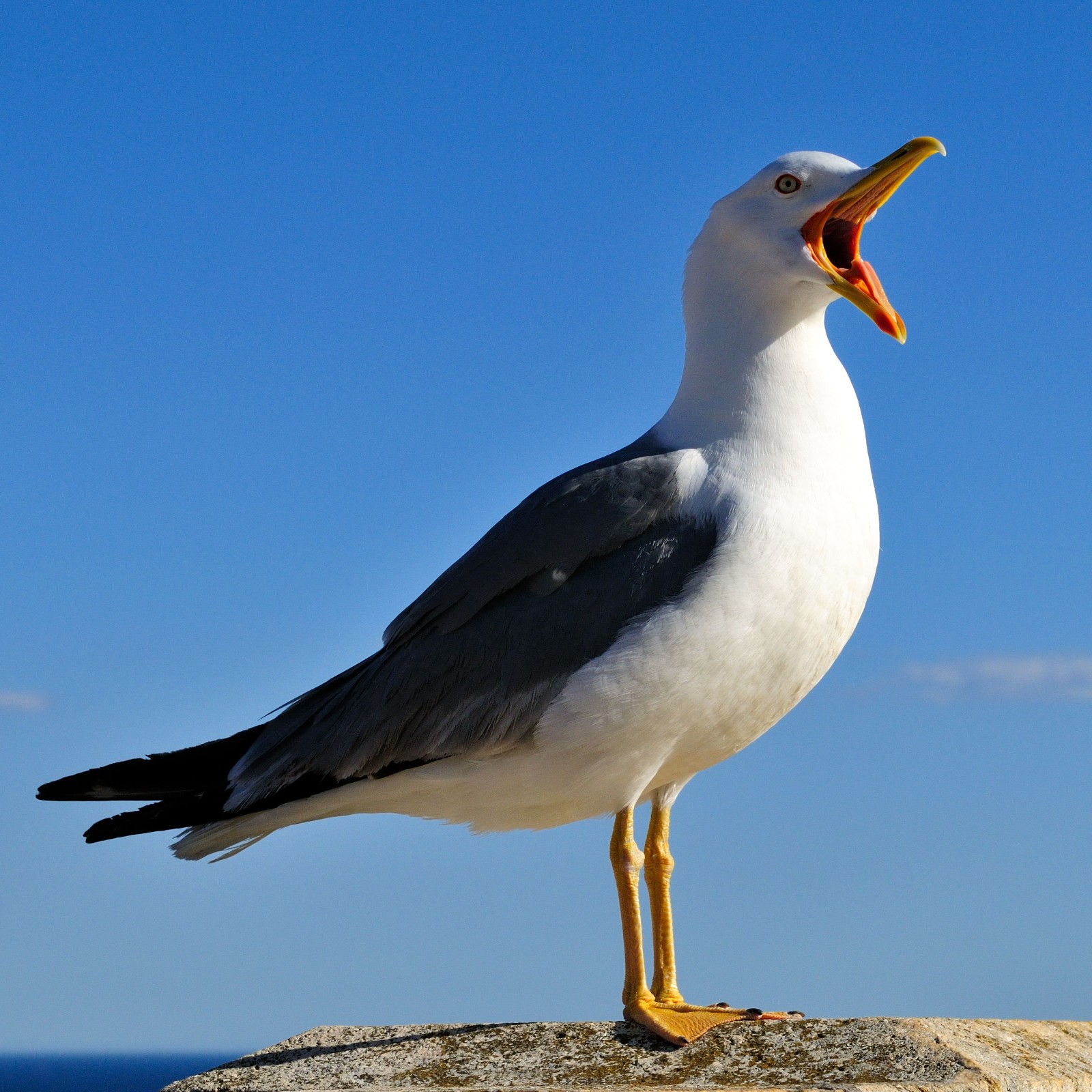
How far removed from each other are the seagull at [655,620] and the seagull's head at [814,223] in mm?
12

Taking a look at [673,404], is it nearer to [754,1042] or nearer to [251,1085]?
[754,1042]

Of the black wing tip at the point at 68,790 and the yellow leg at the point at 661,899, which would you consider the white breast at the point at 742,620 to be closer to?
the yellow leg at the point at 661,899

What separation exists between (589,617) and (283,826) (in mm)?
2259

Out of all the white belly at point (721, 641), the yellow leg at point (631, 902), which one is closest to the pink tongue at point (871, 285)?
the white belly at point (721, 641)

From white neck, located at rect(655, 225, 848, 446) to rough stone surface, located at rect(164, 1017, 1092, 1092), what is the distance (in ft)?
10.3

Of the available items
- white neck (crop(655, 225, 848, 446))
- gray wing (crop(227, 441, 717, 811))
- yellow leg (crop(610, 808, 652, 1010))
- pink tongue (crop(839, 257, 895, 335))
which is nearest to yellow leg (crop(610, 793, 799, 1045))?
yellow leg (crop(610, 808, 652, 1010))

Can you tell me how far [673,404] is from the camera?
765 centimetres

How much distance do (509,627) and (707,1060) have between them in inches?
93.1

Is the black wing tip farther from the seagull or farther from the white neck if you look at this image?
the white neck

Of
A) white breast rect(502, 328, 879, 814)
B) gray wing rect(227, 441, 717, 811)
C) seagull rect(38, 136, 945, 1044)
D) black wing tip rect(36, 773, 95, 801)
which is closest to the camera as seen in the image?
white breast rect(502, 328, 879, 814)

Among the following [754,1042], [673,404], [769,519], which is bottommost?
[754,1042]

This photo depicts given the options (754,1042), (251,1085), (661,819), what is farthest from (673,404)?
(251,1085)

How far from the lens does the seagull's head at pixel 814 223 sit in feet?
23.6

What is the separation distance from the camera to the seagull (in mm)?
6656
